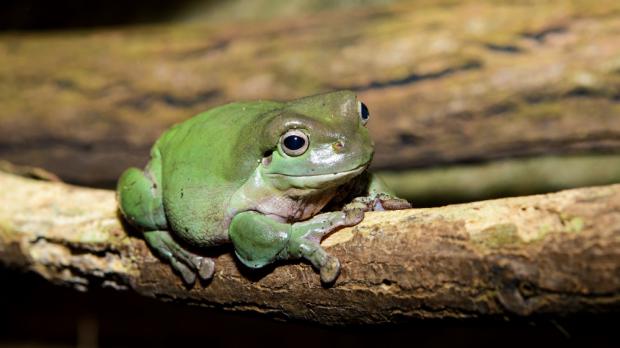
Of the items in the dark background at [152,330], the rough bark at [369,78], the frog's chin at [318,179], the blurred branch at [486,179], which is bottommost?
the dark background at [152,330]

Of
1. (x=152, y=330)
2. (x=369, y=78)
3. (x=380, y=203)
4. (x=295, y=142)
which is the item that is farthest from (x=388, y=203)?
(x=152, y=330)

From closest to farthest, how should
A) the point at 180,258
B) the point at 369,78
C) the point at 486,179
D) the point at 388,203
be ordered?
the point at 388,203 → the point at 180,258 → the point at 369,78 → the point at 486,179

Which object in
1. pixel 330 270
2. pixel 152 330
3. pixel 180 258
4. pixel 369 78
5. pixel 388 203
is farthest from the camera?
pixel 152 330

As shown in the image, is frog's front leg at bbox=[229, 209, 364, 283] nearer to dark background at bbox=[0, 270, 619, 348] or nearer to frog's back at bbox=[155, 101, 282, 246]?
frog's back at bbox=[155, 101, 282, 246]

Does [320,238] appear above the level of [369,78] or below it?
below

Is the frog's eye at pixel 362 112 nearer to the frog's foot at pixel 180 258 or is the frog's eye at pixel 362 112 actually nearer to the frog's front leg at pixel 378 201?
the frog's front leg at pixel 378 201

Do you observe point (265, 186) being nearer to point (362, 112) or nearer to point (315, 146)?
point (315, 146)

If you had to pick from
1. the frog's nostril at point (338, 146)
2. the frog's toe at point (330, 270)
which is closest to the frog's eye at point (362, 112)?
the frog's nostril at point (338, 146)

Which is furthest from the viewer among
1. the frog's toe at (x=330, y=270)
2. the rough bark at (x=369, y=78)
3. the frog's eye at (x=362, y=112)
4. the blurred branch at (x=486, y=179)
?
the blurred branch at (x=486, y=179)
